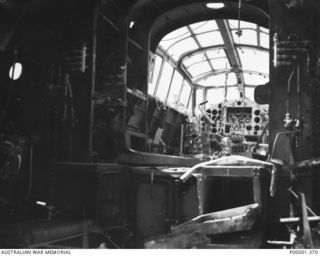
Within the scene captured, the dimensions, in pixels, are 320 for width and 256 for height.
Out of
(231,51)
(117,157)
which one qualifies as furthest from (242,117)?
(117,157)

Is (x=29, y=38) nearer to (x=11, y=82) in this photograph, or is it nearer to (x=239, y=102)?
(x=11, y=82)

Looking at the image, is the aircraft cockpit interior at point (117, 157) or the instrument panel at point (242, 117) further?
the instrument panel at point (242, 117)

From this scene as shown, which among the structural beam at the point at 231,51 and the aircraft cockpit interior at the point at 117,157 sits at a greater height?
the structural beam at the point at 231,51

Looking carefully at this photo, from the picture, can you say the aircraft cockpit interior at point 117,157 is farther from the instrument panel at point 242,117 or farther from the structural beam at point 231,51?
the instrument panel at point 242,117

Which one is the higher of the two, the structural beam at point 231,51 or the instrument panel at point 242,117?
the structural beam at point 231,51

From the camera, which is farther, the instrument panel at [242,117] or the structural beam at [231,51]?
the instrument panel at [242,117]

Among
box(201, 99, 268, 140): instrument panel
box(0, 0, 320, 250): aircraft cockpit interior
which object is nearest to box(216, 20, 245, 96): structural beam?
box(201, 99, 268, 140): instrument panel

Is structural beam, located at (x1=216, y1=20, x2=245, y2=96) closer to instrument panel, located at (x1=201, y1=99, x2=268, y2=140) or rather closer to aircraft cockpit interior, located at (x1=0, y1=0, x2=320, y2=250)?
instrument panel, located at (x1=201, y1=99, x2=268, y2=140)

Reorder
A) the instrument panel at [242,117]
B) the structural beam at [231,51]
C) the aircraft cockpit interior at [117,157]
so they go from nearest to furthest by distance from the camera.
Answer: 1. the aircraft cockpit interior at [117,157]
2. the structural beam at [231,51]
3. the instrument panel at [242,117]

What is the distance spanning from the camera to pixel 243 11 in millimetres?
4742

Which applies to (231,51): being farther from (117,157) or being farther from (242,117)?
(117,157)

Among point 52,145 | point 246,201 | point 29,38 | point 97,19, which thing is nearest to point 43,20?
point 29,38

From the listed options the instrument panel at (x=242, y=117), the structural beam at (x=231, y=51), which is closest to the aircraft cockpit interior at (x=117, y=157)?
the structural beam at (x=231, y=51)

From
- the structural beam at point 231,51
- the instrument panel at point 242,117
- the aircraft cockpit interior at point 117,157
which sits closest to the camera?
the aircraft cockpit interior at point 117,157
